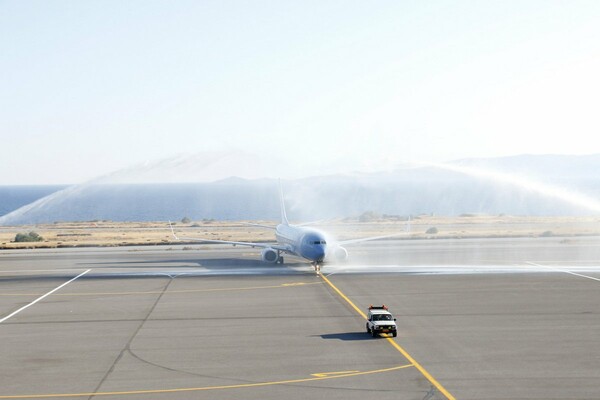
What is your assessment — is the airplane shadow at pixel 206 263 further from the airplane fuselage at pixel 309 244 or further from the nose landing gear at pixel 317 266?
the nose landing gear at pixel 317 266

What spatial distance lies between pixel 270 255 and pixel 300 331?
37805 mm

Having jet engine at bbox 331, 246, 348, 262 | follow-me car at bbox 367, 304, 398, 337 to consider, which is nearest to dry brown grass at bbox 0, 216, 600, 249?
jet engine at bbox 331, 246, 348, 262

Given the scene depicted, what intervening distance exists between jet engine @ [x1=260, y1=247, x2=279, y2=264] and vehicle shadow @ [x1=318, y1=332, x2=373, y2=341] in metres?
38.5

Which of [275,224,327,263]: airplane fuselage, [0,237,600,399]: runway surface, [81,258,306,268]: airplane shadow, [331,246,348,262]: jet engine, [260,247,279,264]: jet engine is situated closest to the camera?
[0,237,600,399]: runway surface

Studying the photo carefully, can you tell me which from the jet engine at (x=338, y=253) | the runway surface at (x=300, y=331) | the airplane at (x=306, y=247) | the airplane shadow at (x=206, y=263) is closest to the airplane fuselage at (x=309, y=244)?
the airplane at (x=306, y=247)

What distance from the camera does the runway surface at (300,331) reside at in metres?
30.1

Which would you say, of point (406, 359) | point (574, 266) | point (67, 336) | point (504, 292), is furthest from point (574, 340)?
point (574, 266)

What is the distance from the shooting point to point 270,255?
79.3m

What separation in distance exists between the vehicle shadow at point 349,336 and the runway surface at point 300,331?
0.17 ft

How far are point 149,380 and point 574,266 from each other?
54.9 m

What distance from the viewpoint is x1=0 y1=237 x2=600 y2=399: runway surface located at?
30125 mm

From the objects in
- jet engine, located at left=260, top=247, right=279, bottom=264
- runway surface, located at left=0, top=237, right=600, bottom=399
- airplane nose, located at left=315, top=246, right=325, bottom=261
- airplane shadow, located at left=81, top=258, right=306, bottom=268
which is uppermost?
airplane nose, located at left=315, top=246, right=325, bottom=261

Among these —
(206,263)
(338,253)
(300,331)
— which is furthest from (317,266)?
(300,331)

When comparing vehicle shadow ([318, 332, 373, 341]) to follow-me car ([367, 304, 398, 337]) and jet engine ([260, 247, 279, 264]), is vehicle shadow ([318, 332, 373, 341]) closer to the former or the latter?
follow-me car ([367, 304, 398, 337])
